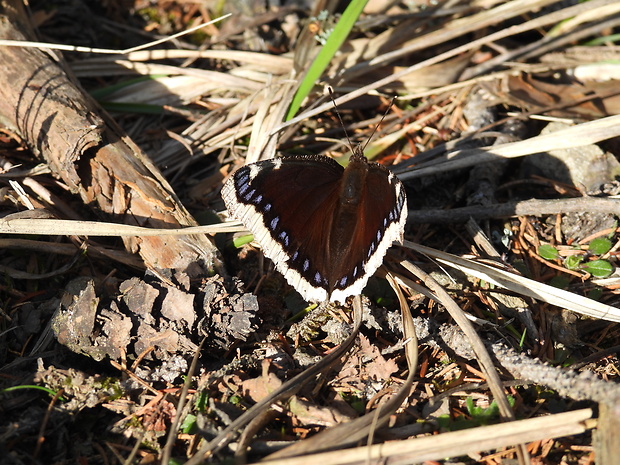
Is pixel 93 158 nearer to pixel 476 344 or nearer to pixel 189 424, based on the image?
pixel 189 424

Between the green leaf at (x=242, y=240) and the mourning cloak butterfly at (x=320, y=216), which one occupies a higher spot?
the mourning cloak butterfly at (x=320, y=216)

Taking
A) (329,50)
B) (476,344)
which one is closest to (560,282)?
(476,344)

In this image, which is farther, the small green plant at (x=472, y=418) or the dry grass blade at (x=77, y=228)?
the dry grass blade at (x=77, y=228)

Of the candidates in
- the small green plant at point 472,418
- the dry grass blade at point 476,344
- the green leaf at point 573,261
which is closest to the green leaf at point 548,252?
the green leaf at point 573,261

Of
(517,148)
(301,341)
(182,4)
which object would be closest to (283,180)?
(301,341)

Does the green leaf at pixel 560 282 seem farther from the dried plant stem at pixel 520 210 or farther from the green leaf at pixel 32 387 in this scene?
the green leaf at pixel 32 387

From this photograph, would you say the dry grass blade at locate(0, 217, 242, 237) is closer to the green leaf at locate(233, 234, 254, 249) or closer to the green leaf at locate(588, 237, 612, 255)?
the green leaf at locate(233, 234, 254, 249)

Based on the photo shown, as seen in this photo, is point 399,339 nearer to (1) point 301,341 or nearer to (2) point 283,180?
(1) point 301,341
